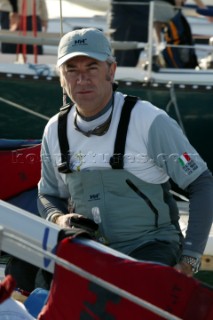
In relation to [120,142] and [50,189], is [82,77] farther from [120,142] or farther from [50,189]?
[50,189]

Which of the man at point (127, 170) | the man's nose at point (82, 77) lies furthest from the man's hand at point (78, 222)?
the man's nose at point (82, 77)

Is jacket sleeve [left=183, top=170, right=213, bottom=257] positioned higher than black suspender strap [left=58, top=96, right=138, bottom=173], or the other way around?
black suspender strap [left=58, top=96, right=138, bottom=173]

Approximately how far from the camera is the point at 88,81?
12.3 ft

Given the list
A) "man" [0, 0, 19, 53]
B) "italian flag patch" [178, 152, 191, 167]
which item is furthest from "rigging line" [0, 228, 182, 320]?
"man" [0, 0, 19, 53]

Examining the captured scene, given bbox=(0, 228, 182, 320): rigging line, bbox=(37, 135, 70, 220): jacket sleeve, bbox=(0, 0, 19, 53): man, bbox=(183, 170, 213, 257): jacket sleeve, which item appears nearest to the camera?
bbox=(0, 228, 182, 320): rigging line

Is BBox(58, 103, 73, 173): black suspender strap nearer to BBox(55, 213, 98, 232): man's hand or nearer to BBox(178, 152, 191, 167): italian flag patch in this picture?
BBox(55, 213, 98, 232): man's hand

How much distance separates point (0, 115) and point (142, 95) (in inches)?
Answer: 48.7

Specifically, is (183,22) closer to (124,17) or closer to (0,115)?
(124,17)

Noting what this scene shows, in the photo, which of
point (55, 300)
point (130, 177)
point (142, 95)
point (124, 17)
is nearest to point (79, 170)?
point (130, 177)

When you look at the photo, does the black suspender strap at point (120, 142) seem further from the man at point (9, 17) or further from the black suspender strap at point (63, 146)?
the man at point (9, 17)

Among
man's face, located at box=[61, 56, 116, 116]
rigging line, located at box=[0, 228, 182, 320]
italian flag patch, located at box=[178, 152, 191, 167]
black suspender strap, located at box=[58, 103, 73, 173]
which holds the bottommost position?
black suspender strap, located at box=[58, 103, 73, 173]

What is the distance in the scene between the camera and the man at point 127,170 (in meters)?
3.69

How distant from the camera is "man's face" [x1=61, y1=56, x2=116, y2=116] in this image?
3.76 metres

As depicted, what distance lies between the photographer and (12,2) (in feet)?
30.7
